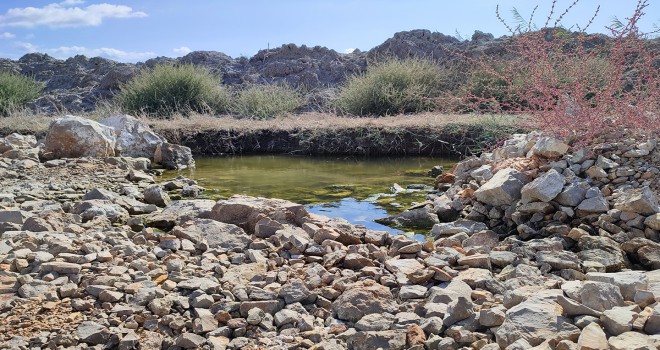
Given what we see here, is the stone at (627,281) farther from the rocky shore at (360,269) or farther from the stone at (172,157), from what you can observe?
the stone at (172,157)

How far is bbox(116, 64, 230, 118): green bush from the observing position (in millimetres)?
13070

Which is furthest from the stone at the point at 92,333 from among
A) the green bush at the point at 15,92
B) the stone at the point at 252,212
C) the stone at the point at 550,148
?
the green bush at the point at 15,92

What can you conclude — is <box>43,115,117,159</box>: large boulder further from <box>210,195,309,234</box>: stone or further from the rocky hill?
the rocky hill

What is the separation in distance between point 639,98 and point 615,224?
5.23ft

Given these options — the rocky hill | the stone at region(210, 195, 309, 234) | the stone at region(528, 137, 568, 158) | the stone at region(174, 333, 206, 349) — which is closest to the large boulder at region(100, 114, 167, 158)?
the stone at region(210, 195, 309, 234)

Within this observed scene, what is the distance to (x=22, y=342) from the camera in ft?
7.68

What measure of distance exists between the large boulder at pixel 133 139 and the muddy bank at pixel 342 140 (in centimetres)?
91

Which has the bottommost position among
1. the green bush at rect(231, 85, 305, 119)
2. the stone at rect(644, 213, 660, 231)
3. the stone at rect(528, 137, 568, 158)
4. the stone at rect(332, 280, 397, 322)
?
the stone at rect(332, 280, 397, 322)

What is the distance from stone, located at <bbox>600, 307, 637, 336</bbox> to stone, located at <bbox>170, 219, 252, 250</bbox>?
6.50 feet

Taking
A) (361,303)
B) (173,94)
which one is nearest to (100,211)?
(361,303)

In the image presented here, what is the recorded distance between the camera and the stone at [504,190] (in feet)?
14.4

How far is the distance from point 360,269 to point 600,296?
1.18 meters

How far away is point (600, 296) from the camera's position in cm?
231

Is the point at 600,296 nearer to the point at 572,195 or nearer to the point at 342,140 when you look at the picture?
the point at 572,195
